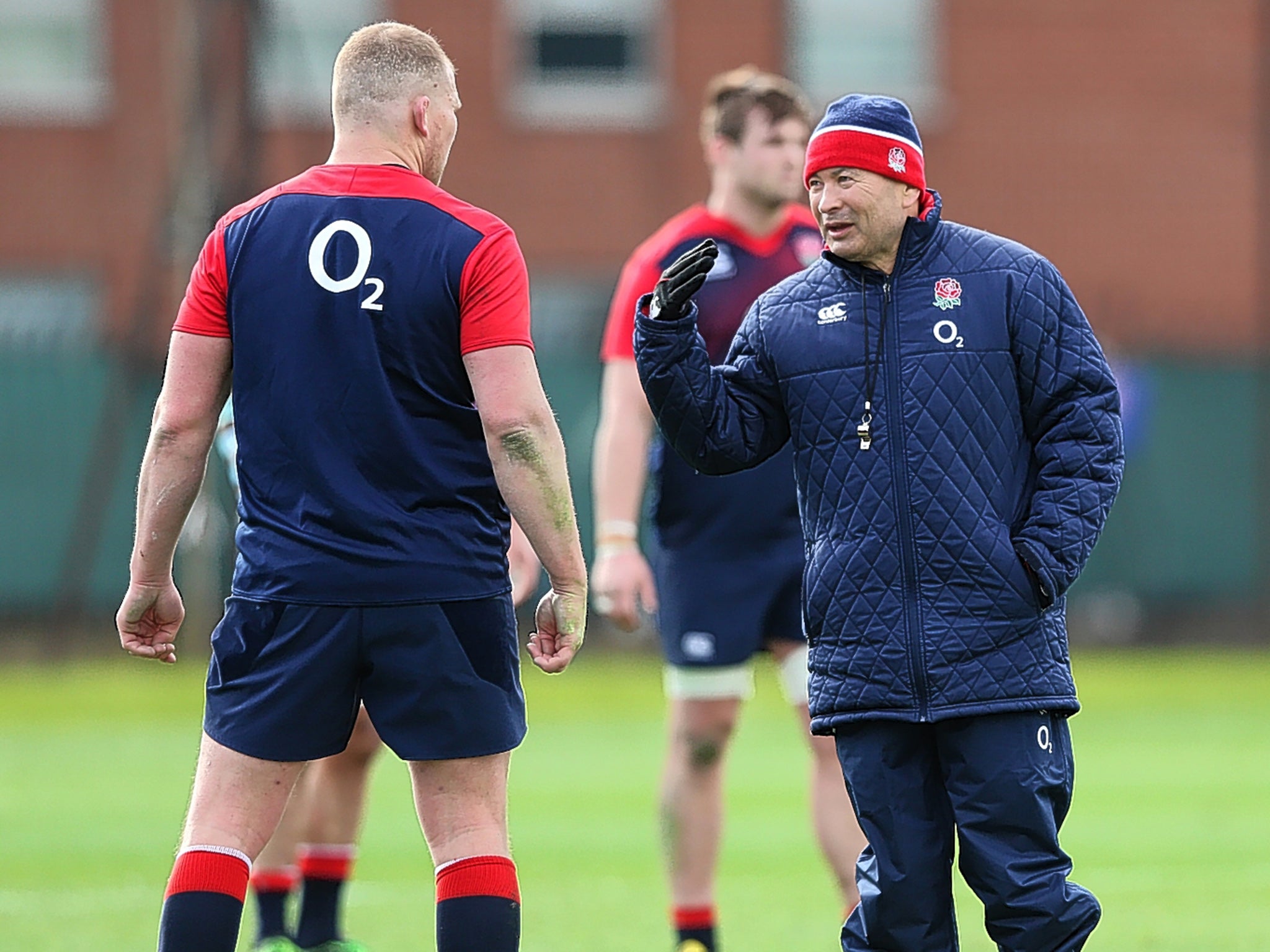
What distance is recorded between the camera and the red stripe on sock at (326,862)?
6535mm

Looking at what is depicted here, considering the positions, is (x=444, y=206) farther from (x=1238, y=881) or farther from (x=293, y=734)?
(x=1238, y=881)

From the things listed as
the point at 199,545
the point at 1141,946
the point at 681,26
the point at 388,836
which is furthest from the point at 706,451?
the point at 681,26

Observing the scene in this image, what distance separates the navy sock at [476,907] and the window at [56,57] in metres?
21.1

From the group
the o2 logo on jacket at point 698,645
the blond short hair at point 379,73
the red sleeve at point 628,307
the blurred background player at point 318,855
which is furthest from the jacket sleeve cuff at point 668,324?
the o2 logo on jacket at point 698,645

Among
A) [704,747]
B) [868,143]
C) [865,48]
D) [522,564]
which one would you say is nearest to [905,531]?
[868,143]

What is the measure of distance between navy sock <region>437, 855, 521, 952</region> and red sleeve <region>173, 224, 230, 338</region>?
135 centimetres

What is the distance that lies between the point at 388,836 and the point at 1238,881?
3.98 metres

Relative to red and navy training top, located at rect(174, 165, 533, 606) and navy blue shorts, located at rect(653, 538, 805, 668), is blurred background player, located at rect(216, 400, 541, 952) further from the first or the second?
red and navy training top, located at rect(174, 165, 533, 606)

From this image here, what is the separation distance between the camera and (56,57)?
2470 centimetres

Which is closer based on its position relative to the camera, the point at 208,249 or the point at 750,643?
the point at 208,249

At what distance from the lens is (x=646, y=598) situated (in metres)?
7.30

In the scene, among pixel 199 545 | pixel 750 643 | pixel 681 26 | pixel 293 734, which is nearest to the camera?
pixel 293 734

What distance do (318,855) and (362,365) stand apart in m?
2.19

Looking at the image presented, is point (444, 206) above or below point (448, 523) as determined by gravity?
above
